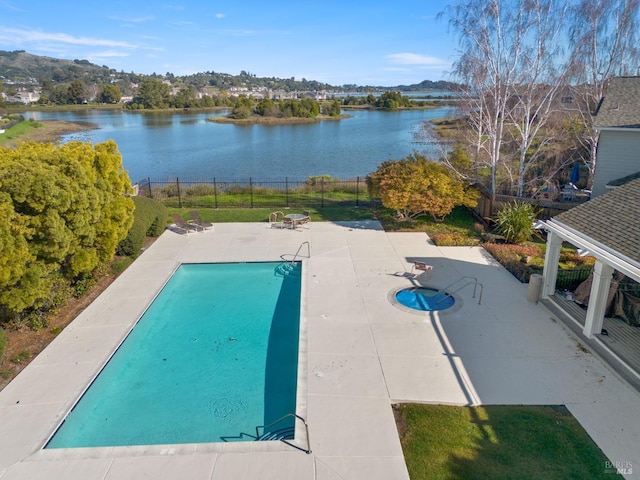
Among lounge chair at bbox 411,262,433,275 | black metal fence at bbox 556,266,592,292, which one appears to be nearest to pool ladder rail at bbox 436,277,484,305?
lounge chair at bbox 411,262,433,275

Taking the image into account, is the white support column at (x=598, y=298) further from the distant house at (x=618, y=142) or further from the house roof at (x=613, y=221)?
the distant house at (x=618, y=142)

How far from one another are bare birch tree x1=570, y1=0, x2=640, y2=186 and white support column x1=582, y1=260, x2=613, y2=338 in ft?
48.8

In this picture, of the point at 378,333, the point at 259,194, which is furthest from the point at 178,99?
the point at 378,333

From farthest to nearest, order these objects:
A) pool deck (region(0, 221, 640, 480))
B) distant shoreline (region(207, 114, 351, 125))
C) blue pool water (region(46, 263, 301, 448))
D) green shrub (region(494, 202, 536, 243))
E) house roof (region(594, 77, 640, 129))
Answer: distant shoreline (region(207, 114, 351, 125))
green shrub (region(494, 202, 536, 243))
house roof (region(594, 77, 640, 129))
blue pool water (region(46, 263, 301, 448))
pool deck (region(0, 221, 640, 480))

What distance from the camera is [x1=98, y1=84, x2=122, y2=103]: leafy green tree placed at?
141500mm

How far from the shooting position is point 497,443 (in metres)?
7.02

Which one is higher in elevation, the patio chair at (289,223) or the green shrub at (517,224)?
the green shrub at (517,224)

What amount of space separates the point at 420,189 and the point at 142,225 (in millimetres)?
10931

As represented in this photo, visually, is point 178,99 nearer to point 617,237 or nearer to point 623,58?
point 623,58

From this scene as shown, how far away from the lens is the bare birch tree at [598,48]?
71.0ft

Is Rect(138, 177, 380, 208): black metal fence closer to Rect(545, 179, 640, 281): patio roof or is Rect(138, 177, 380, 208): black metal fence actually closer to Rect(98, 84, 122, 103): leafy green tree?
Rect(545, 179, 640, 281): patio roof

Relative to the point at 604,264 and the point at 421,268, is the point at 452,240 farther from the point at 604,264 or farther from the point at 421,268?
the point at 604,264

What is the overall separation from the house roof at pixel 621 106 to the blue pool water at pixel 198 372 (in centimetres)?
1226

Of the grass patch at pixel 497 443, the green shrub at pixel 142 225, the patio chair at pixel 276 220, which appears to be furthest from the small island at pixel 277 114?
the grass patch at pixel 497 443
